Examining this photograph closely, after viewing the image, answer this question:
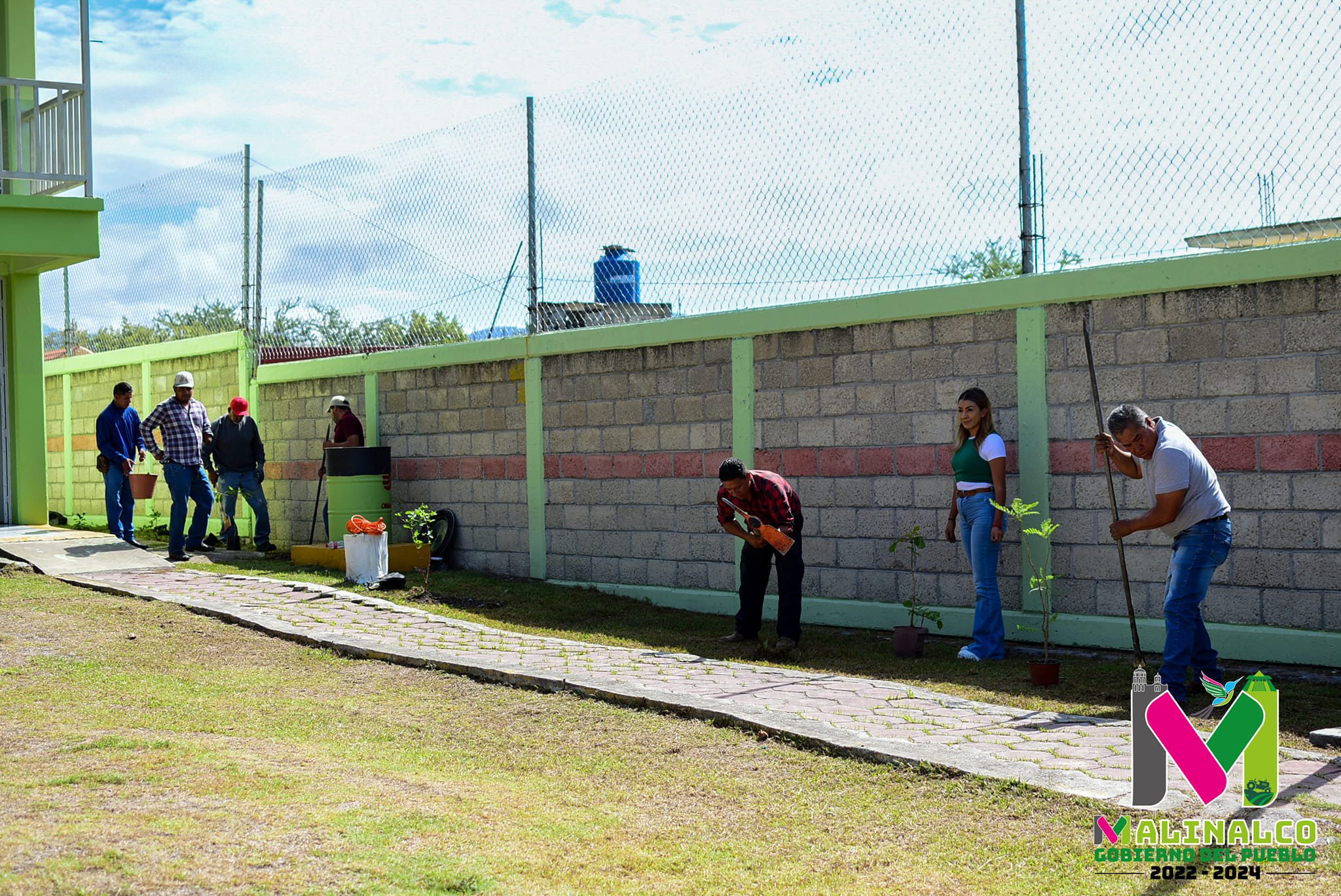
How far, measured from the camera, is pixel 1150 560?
24.9 ft

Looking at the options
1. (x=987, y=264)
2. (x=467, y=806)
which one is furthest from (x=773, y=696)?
(x=987, y=264)

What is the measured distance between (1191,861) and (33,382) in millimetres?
13158

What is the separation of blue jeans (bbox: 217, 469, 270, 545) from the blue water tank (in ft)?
15.8

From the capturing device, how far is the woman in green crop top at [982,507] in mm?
Result: 7719

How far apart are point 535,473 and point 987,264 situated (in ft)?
15.2

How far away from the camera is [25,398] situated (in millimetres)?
13727

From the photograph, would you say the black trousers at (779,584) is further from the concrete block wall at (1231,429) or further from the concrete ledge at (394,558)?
the concrete ledge at (394,558)

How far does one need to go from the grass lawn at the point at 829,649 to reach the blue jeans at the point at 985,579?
5.3 inches

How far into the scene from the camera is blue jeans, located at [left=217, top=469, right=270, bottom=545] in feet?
44.0

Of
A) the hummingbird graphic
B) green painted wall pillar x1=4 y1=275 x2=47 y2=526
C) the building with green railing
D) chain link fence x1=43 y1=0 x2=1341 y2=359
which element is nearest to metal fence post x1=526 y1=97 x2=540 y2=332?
chain link fence x1=43 y1=0 x2=1341 y2=359

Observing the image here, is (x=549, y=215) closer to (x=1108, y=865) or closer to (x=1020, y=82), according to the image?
(x=1020, y=82)

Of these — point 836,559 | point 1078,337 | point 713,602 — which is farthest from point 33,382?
point 1078,337

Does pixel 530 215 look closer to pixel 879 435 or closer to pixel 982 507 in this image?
pixel 879 435

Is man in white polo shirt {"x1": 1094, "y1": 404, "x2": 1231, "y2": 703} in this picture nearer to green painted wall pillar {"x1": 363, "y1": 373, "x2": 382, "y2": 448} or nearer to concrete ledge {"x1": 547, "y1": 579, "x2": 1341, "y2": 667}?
concrete ledge {"x1": 547, "y1": 579, "x2": 1341, "y2": 667}
